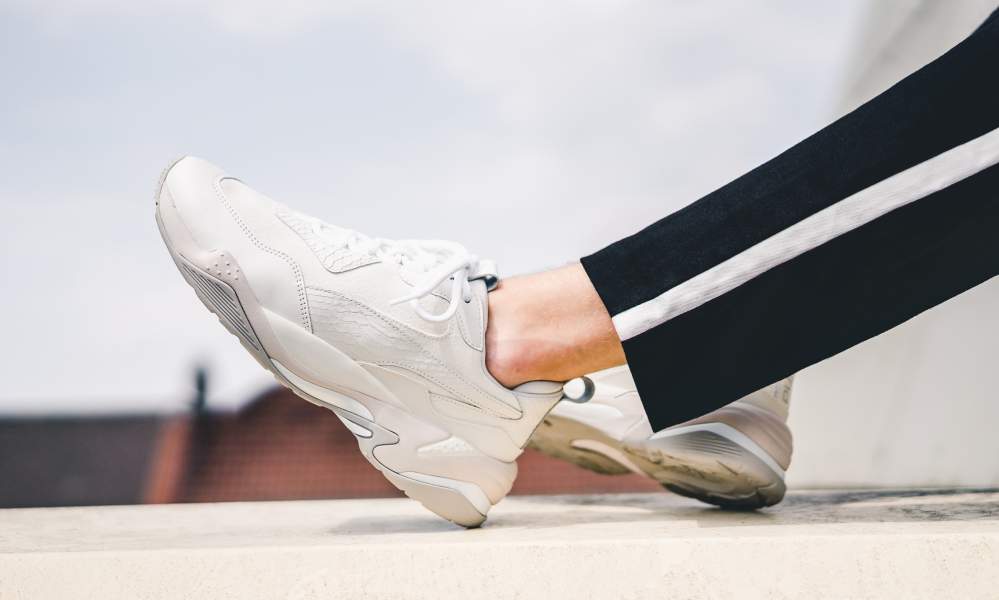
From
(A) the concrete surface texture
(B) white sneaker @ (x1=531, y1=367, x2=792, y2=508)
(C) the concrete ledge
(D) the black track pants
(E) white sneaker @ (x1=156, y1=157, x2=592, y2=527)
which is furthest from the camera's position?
(A) the concrete surface texture

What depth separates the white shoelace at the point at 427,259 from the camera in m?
0.76

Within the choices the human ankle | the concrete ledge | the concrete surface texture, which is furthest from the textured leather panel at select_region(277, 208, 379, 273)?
the concrete surface texture

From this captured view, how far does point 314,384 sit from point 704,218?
0.41 m

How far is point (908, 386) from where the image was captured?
54.0 inches

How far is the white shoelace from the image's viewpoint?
76 centimetres

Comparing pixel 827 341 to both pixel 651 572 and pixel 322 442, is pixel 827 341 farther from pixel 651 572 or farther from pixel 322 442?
pixel 322 442

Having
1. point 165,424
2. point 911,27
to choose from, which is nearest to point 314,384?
point 911,27

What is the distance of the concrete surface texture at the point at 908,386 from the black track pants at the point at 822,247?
1.81ft

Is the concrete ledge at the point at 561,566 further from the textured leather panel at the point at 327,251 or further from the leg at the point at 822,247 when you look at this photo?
the textured leather panel at the point at 327,251

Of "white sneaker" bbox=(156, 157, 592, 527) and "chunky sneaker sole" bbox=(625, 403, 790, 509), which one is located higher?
"chunky sneaker sole" bbox=(625, 403, 790, 509)

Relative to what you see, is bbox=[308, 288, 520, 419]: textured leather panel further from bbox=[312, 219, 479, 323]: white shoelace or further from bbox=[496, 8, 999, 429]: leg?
bbox=[496, 8, 999, 429]: leg

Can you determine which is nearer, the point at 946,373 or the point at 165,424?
the point at 946,373

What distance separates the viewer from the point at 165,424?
6.56 metres

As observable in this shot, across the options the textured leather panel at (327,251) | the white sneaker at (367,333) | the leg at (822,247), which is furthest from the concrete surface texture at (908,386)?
the textured leather panel at (327,251)
